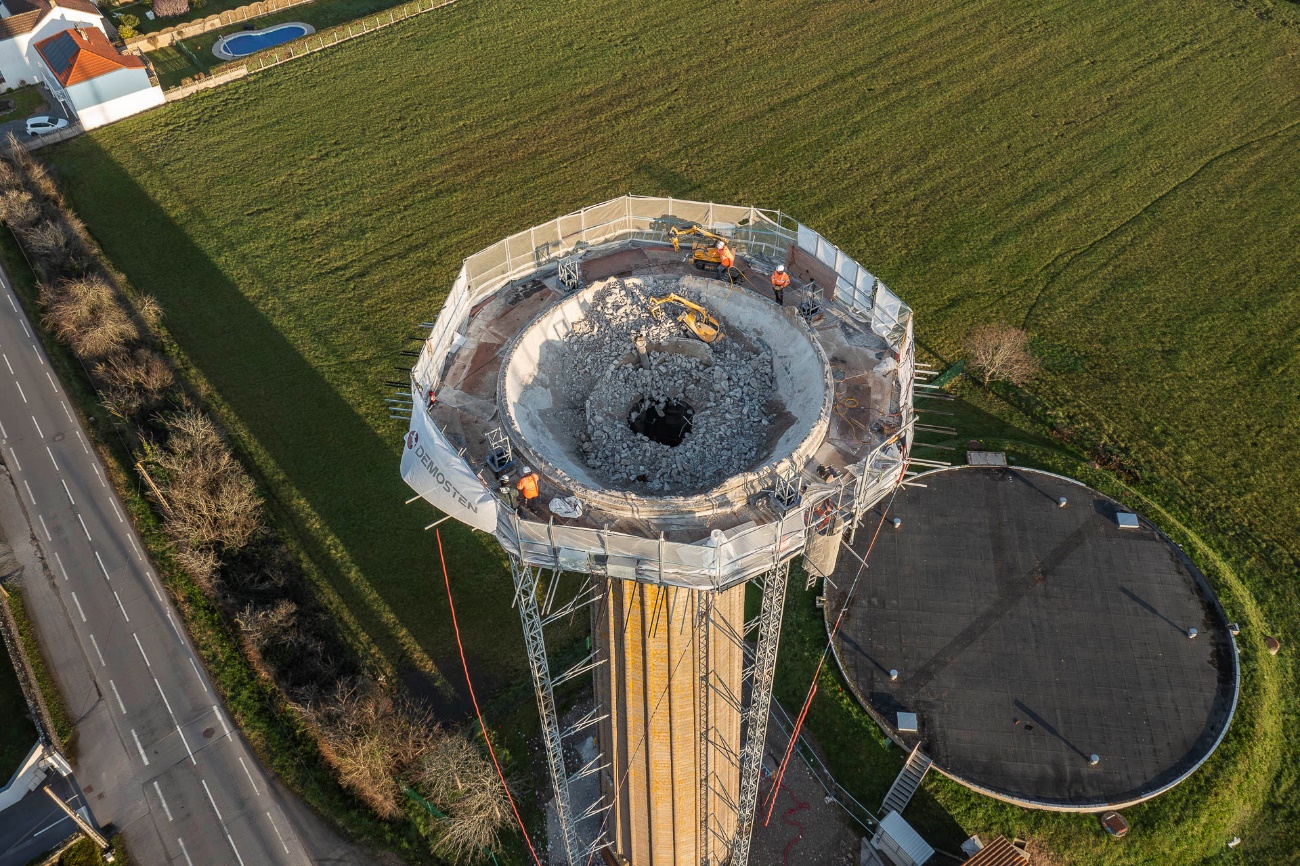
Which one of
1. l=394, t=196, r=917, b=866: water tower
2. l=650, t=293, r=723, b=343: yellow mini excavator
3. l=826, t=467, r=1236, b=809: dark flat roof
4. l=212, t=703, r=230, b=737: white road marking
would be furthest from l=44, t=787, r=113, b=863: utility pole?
l=650, t=293, r=723, b=343: yellow mini excavator

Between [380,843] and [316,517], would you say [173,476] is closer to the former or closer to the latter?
[316,517]

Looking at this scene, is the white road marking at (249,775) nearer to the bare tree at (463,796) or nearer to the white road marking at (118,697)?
the white road marking at (118,697)

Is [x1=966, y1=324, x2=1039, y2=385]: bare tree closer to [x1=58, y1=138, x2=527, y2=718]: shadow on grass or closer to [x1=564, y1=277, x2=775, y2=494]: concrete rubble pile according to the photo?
[x1=58, y1=138, x2=527, y2=718]: shadow on grass

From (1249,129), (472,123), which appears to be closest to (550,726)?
(472,123)

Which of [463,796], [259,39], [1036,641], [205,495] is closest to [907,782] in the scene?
[1036,641]

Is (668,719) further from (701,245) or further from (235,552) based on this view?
(235,552)
